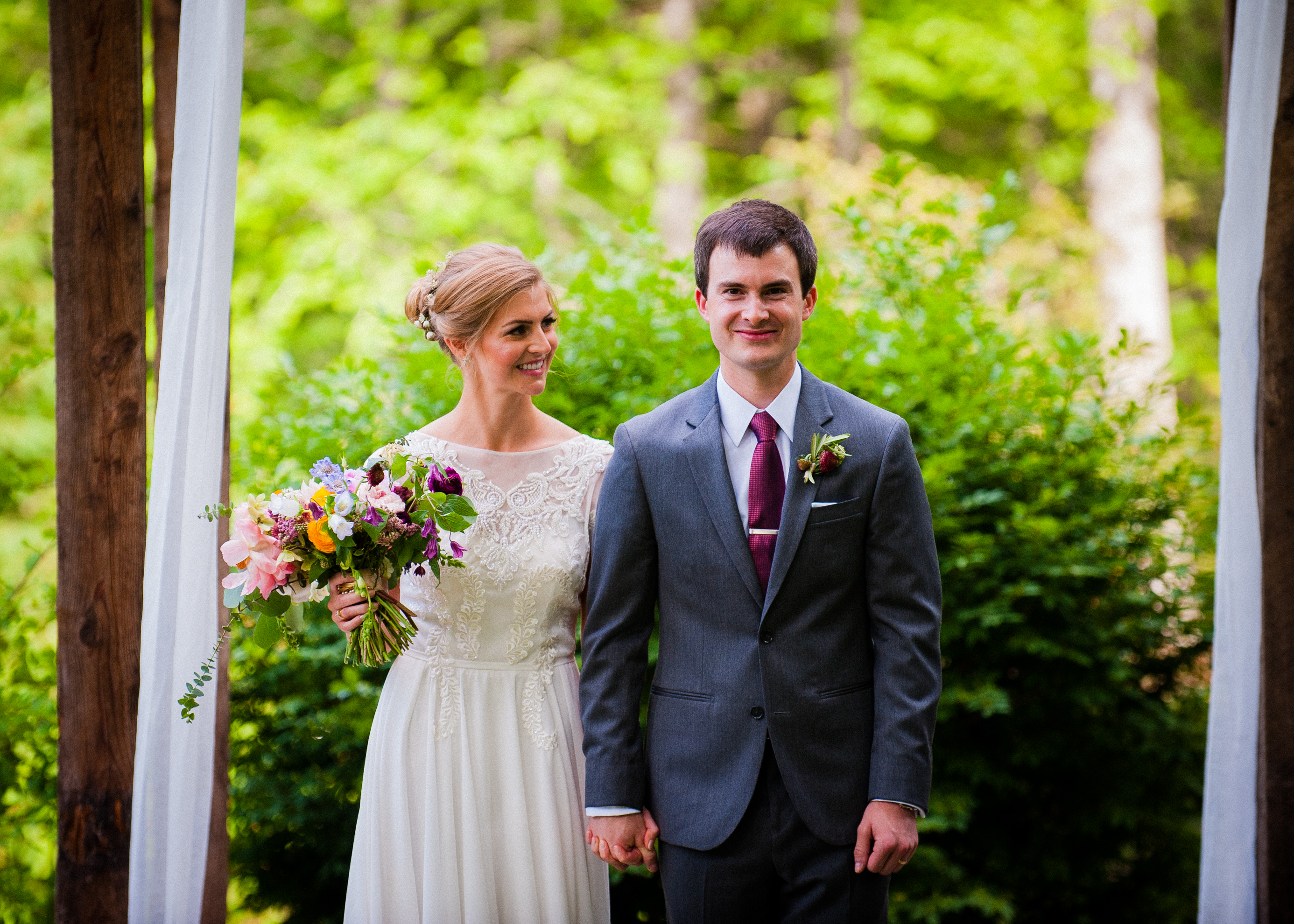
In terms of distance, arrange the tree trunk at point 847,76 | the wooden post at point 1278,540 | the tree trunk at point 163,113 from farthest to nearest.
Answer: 1. the tree trunk at point 847,76
2. the tree trunk at point 163,113
3. the wooden post at point 1278,540

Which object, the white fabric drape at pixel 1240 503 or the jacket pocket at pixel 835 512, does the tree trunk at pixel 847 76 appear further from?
the jacket pocket at pixel 835 512

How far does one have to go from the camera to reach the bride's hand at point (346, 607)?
2252 mm

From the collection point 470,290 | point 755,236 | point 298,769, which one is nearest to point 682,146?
point 298,769

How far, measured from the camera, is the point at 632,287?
3689 mm

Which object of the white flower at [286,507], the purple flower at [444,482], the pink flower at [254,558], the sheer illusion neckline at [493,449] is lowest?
the pink flower at [254,558]

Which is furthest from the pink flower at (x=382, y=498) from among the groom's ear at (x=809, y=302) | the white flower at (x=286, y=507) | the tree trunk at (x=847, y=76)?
the tree trunk at (x=847, y=76)

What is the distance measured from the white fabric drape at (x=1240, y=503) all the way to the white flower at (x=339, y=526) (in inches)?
88.1

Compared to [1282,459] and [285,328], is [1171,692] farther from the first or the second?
[285,328]

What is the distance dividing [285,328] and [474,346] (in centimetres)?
637

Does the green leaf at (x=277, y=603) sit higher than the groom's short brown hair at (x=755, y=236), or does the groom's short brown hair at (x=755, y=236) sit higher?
the groom's short brown hair at (x=755, y=236)

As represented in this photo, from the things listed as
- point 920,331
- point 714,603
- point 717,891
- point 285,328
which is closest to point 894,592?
point 714,603

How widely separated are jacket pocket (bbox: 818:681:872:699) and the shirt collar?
570mm

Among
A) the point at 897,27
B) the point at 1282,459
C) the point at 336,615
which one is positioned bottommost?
the point at 336,615

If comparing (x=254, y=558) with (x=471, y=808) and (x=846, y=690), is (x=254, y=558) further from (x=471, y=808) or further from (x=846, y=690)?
(x=846, y=690)
